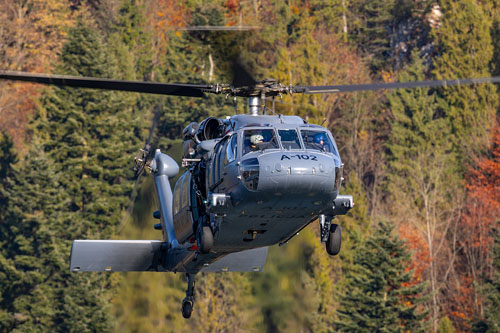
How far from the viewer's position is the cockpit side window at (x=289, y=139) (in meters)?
23.3

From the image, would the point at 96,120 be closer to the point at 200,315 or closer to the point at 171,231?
the point at 200,315

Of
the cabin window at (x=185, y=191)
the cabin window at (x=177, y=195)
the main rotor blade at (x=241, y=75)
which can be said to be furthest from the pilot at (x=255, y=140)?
the cabin window at (x=177, y=195)

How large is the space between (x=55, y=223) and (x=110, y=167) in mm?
7989

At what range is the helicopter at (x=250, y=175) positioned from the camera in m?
22.8

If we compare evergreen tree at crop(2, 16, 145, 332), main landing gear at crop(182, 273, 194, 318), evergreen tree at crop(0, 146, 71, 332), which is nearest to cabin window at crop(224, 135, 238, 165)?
main landing gear at crop(182, 273, 194, 318)

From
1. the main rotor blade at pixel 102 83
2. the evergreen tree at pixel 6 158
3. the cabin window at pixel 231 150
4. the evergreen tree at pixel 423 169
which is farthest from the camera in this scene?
the evergreen tree at pixel 6 158

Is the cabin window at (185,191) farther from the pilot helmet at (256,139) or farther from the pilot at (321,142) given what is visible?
the pilot at (321,142)

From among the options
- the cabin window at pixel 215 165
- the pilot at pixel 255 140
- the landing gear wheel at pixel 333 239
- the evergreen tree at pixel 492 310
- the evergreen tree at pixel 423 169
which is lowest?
the evergreen tree at pixel 492 310

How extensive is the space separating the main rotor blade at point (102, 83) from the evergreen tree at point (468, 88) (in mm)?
58409

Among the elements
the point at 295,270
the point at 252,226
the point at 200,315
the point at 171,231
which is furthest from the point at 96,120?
the point at 252,226

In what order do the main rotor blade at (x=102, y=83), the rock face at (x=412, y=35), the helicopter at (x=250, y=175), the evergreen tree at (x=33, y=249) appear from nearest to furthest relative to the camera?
the helicopter at (x=250, y=175) → the main rotor blade at (x=102, y=83) → the evergreen tree at (x=33, y=249) → the rock face at (x=412, y=35)

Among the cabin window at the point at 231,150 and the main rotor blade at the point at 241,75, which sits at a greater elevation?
the main rotor blade at the point at 241,75

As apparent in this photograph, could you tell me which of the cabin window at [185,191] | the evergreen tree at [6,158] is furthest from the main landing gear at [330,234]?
the evergreen tree at [6,158]

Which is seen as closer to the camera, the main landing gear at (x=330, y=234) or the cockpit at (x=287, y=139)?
the cockpit at (x=287, y=139)
